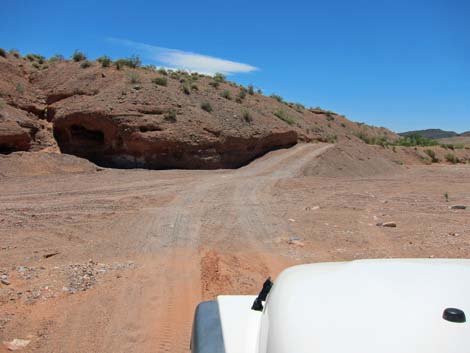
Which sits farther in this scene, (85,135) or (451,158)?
(451,158)

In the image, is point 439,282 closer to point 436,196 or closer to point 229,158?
point 436,196

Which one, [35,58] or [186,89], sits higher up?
[35,58]

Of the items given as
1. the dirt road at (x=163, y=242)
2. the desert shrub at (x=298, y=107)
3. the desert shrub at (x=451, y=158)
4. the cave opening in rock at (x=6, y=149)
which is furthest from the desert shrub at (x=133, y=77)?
the desert shrub at (x=451, y=158)

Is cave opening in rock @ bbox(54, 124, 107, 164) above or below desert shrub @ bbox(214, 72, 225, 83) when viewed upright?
below

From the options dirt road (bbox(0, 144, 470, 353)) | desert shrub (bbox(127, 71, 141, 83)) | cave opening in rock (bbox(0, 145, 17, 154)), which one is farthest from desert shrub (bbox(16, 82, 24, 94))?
dirt road (bbox(0, 144, 470, 353))

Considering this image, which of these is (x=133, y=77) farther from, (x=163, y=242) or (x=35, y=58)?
(x=163, y=242)

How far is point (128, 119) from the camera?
23.7m

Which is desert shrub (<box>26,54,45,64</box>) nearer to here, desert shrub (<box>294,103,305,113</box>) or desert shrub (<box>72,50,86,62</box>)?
desert shrub (<box>72,50,86,62</box>)

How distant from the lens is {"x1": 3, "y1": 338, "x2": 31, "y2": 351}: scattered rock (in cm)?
482

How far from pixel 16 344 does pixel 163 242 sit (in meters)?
4.19

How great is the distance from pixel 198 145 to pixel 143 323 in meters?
19.3

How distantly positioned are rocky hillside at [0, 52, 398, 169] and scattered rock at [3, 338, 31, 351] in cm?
1850

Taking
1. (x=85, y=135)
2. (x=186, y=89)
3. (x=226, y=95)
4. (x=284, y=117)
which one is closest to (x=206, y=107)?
(x=186, y=89)

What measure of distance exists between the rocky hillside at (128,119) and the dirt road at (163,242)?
6.20 m
